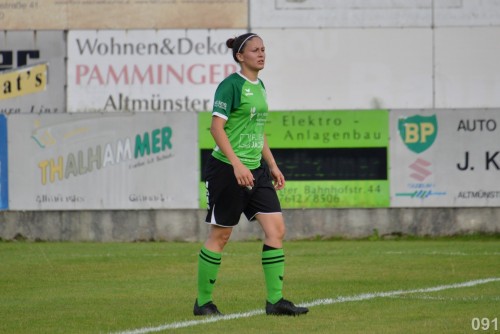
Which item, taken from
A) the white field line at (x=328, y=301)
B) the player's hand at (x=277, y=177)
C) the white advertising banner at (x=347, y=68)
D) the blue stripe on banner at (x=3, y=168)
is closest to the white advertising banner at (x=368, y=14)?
the white advertising banner at (x=347, y=68)

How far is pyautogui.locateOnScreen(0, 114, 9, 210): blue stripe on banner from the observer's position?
77.7 feet

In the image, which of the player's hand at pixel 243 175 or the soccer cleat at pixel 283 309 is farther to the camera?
the soccer cleat at pixel 283 309

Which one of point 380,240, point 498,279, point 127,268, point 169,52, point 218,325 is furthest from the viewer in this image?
point 169,52

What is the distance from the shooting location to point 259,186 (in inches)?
408

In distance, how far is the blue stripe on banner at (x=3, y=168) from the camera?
23.7m

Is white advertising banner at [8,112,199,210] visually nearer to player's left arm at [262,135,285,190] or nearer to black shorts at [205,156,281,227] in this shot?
player's left arm at [262,135,285,190]

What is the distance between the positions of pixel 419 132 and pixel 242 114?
13810 mm

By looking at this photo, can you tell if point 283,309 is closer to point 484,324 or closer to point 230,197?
point 230,197

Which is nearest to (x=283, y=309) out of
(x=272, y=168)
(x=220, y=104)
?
(x=272, y=168)

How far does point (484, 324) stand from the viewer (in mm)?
9344

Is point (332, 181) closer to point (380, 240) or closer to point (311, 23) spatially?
point (380, 240)

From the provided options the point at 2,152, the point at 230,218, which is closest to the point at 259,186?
the point at 230,218

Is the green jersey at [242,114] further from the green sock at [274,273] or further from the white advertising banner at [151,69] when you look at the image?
the white advertising banner at [151,69]

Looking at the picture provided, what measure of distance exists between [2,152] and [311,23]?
8210mm
